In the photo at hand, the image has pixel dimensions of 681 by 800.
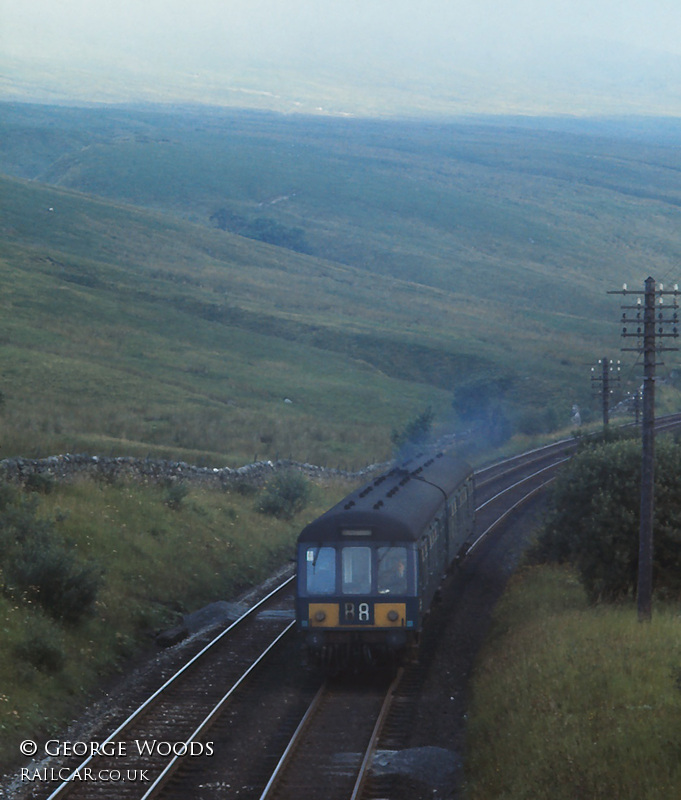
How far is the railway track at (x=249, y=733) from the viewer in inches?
510

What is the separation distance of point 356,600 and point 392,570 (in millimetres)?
864

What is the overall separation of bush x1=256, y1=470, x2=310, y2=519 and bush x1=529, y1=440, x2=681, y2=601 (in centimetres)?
1267

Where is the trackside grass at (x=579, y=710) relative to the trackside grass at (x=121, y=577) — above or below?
above

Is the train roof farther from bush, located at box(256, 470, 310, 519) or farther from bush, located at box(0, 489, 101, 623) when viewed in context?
bush, located at box(256, 470, 310, 519)

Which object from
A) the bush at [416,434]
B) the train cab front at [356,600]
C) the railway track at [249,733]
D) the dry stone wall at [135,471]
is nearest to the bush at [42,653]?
the railway track at [249,733]

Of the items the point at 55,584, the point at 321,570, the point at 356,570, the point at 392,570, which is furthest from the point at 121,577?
the point at 392,570

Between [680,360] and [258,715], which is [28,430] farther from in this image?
[680,360]

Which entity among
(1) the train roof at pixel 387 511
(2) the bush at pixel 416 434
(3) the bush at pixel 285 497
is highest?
(1) the train roof at pixel 387 511

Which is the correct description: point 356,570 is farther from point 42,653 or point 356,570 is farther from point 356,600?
point 42,653

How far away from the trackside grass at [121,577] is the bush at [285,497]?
1.30 feet

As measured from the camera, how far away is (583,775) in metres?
11.1

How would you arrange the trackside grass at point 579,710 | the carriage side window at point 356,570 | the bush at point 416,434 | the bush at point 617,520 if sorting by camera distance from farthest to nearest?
the bush at point 416,434 → the bush at point 617,520 → the carriage side window at point 356,570 → the trackside grass at point 579,710

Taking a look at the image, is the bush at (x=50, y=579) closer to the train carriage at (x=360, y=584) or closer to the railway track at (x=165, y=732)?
the railway track at (x=165, y=732)

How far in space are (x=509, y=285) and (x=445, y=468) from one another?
110013mm
